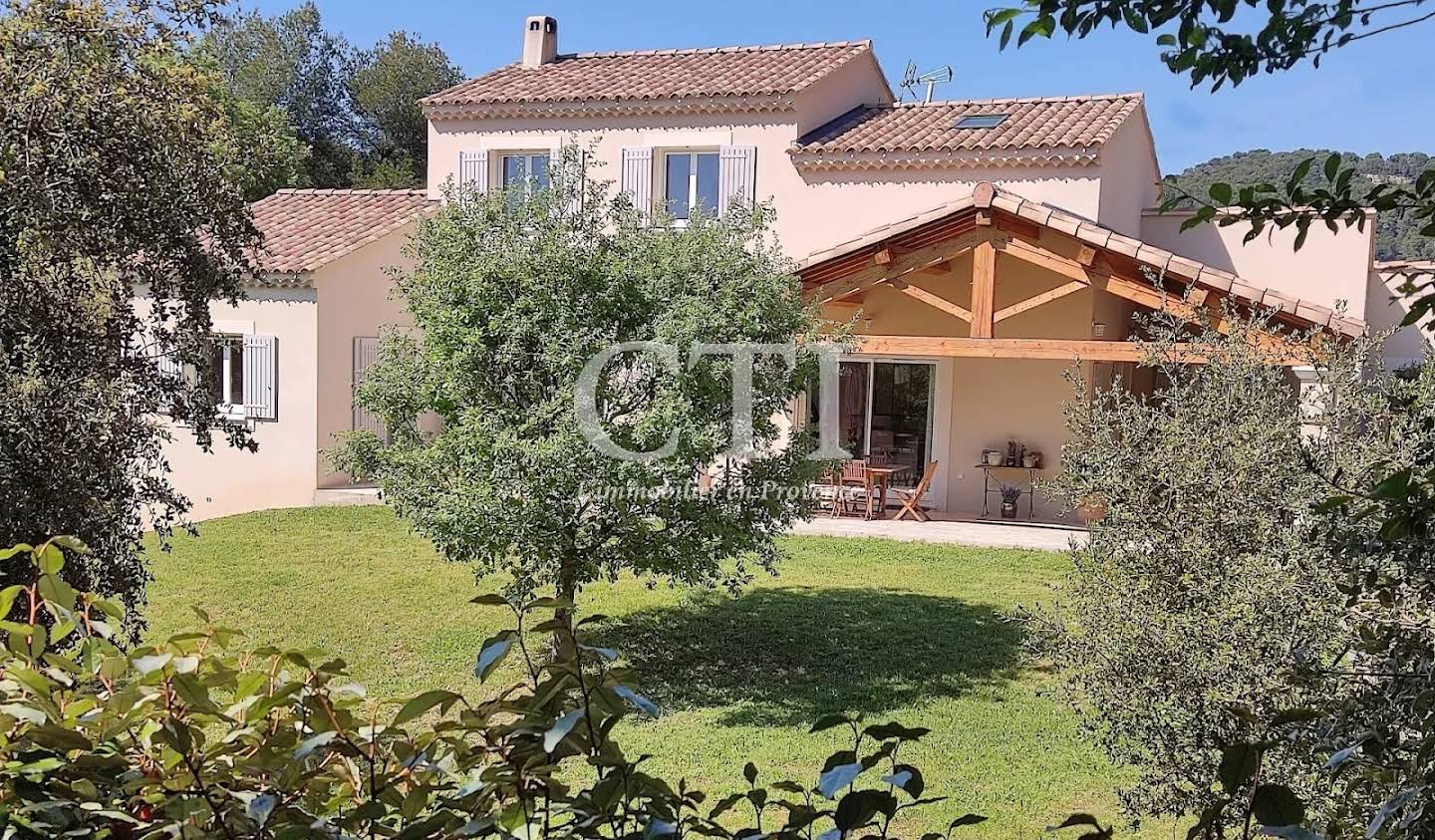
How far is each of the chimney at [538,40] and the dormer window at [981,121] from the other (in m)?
7.78

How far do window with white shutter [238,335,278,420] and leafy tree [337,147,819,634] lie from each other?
841cm

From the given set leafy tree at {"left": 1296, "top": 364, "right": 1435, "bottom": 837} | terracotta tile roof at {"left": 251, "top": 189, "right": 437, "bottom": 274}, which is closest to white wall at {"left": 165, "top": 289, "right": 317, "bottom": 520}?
terracotta tile roof at {"left": 251, "top": 189, "right": 437, "bottom": 274}

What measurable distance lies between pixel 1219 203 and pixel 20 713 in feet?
7.01

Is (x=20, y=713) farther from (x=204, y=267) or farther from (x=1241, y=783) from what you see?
(x=204, y=267)

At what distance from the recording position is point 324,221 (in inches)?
767

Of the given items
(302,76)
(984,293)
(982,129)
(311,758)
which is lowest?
(311,758)

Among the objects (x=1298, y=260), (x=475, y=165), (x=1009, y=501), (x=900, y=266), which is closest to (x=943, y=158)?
(x=900, y=266)

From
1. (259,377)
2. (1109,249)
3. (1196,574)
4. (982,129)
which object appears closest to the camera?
(1196,574)

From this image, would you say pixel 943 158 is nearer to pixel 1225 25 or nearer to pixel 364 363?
pixel 364 363

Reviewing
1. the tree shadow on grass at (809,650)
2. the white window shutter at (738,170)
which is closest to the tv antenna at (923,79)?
the white window shutter at (738,170)

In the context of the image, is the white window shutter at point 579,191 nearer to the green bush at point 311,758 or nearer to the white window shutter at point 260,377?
the green bush at point 311,758

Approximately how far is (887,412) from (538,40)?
30.9 ft

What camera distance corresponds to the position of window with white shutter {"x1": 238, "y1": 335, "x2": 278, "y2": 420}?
681 inches

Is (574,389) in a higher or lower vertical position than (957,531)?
higher
